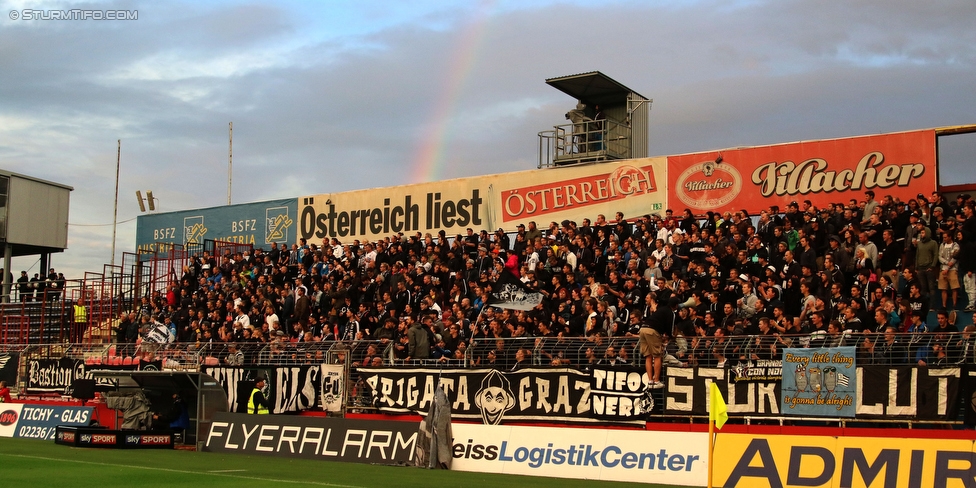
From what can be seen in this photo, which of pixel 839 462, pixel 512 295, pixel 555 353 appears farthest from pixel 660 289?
pixel 839 462

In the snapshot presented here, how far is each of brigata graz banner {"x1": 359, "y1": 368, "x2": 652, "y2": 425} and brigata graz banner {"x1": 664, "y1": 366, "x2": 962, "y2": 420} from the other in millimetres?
884

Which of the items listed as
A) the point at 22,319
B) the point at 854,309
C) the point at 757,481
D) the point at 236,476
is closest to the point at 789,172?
the point at 854,309

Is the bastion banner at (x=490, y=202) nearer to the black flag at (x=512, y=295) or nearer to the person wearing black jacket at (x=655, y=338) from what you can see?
the black flag at (x=512, y=295)

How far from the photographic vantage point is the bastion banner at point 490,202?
1115 inches

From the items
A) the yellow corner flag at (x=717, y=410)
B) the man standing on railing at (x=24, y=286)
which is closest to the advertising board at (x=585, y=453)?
the yellow corner flag at (x=717, y=410)

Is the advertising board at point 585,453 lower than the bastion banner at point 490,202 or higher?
lower

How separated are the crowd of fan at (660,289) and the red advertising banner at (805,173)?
2.65 feet

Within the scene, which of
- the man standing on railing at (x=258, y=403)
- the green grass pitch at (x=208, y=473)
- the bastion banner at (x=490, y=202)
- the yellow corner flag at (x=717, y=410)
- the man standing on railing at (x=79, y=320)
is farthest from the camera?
the man standing on railing at (x=79, y=320)

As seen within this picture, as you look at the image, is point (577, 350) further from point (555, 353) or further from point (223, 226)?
point (223, 226)

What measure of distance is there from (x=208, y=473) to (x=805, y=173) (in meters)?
16.8

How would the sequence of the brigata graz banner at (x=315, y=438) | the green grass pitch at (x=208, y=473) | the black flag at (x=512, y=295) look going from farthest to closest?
1. the black flag at (x=512, y=295)
2. the brigata graz banner at (x=315, y=438)
3. the green grass pitch at (x=208, y=473)

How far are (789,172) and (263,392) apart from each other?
14.5m

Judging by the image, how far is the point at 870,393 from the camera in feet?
51.2

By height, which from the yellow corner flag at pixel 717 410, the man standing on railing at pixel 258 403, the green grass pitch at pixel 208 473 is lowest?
the green grass pitch at pixel 208 473
